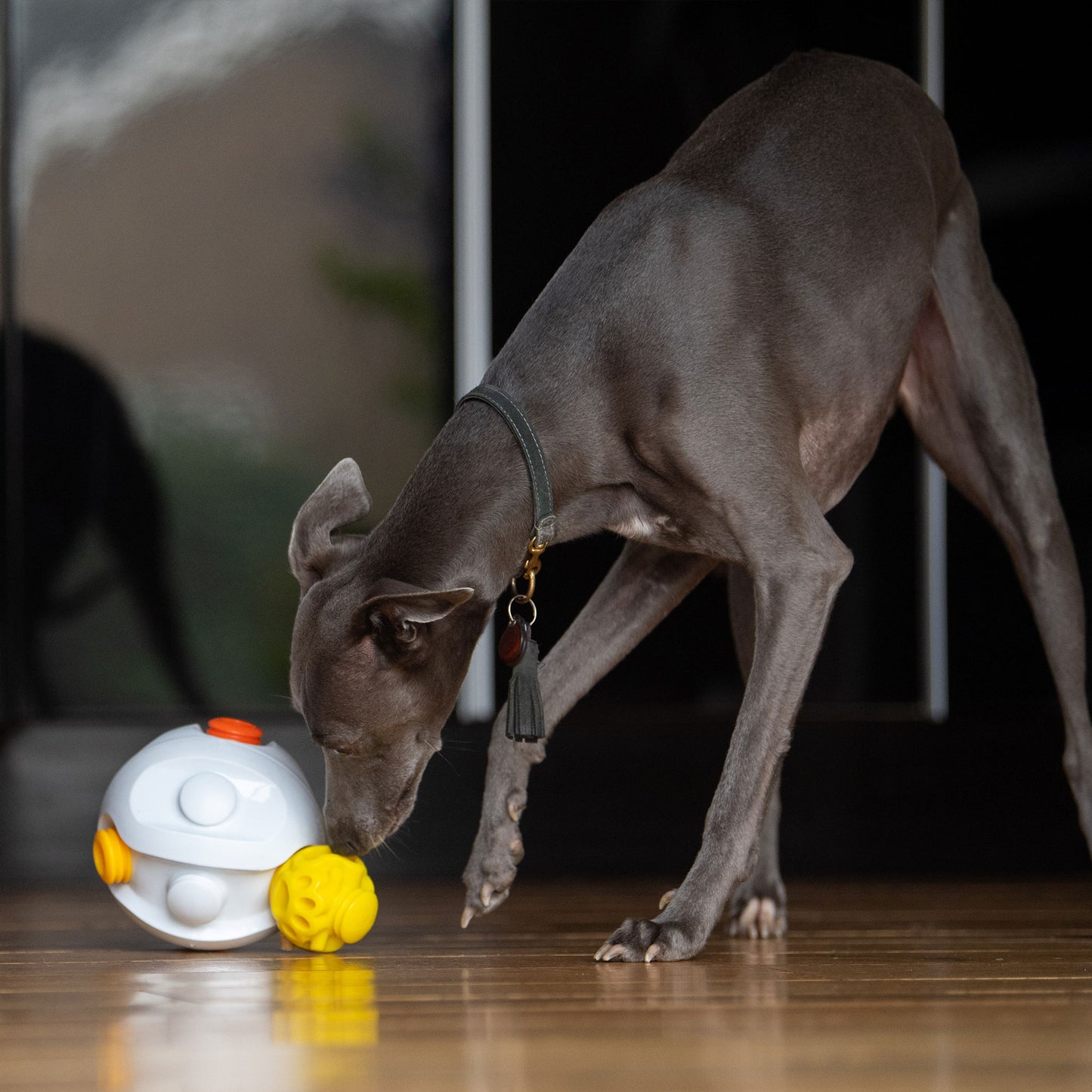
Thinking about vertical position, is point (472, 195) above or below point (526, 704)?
above

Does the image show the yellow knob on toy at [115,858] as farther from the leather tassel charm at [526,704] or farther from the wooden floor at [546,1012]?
the leather tassel charm at [526,704]

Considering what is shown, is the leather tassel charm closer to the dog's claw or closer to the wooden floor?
the wooden floor

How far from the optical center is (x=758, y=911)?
8.50 ft

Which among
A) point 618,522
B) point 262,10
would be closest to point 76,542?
point 262,10

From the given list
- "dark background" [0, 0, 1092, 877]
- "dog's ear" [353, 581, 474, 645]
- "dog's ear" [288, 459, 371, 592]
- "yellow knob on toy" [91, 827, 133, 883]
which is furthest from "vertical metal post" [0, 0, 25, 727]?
"dog's ear" [353, 581, 474, 645]

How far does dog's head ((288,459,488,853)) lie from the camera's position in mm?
2191

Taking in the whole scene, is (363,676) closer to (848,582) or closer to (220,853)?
(220,853)

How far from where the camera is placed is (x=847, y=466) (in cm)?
265

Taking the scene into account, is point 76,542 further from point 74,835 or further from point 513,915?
point 513,915

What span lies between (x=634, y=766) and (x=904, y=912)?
3.33 feet

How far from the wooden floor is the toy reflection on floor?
55 mm

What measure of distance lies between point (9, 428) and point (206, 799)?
2321 millimetres

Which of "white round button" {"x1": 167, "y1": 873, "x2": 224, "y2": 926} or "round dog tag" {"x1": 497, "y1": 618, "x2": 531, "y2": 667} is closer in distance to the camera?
"white round button" {"x1": 167, "y1": 873, "x2": 224, "y2": 926}

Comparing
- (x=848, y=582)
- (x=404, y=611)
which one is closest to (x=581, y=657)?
(x=404, y=611)
